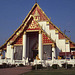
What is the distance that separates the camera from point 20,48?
30.1m

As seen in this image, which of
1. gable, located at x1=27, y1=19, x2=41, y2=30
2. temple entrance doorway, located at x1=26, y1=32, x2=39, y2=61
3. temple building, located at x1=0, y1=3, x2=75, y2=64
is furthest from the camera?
temple entrance doorway, located at x1=26, y1=32, x2=39, y2=61

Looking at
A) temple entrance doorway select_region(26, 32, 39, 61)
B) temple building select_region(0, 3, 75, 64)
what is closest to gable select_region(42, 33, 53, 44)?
temple building select_region(0, 3, 75, 64)

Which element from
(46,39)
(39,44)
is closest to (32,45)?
(39,44)

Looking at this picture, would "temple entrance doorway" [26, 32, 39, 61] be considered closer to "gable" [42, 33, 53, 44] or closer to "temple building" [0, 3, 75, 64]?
"temple building" [0, 3, 75, 64]

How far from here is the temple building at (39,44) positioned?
28.6 meters

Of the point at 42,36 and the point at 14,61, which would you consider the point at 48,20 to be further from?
the point at 14,61

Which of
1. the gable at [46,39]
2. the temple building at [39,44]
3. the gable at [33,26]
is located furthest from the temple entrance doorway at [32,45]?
the gable at [46,39]

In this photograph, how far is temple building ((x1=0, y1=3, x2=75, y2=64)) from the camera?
93.7 ft

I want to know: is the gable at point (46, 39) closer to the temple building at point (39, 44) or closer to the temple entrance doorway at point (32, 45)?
the temple building at point (39, 44)

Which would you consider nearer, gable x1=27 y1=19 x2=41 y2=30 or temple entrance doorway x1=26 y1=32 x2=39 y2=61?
gable x1=27 y1=19 x2=41 y2=30

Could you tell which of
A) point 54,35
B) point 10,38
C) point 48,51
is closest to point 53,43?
point 48,51

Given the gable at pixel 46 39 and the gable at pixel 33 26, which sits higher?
the gable at pixel 33 26

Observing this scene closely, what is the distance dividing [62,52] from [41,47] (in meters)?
4.91

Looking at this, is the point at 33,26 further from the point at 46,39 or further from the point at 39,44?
the point at 39,44
